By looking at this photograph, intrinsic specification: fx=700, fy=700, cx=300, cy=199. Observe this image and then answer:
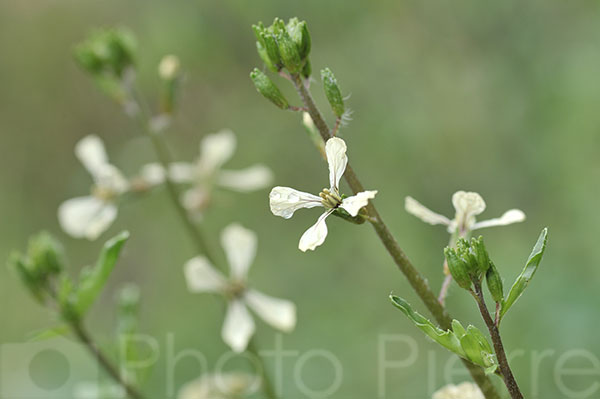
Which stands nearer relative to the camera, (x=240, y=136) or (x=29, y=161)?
(x=240, y=136)

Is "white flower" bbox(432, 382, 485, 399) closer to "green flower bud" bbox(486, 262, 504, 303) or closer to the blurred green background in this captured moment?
"green flower bud" bbox(486, 262, 504, 303)

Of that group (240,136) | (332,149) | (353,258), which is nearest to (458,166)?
(353,258)

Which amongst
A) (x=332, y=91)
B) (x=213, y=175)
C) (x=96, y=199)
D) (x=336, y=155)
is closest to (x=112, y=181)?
(x=96, y=199)

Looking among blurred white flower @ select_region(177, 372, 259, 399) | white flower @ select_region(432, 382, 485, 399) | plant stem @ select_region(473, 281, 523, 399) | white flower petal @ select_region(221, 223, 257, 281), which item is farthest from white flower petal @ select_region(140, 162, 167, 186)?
plant stem @ select_region(473, 281, 523, 399)

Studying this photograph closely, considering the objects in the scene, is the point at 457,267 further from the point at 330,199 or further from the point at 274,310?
the point at 274,310

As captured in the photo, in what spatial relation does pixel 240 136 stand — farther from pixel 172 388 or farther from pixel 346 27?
pixel 172 388

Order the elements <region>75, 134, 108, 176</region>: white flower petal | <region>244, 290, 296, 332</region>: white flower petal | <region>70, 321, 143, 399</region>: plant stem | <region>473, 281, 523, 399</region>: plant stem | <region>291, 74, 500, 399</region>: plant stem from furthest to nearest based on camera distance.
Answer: <region>75, 134, 108, 176</region>: white flower petal → <region>244, 290, 296, 332</region>: white flower petal → <region>70, 321, 143, 399</region>: plant stem → <region>291, 74, 500, 399</region>: plant stem → <region>473, 281, 523, 399</region>: plant stem

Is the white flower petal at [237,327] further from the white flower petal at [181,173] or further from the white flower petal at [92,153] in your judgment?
the white flower petal at [92,153]
